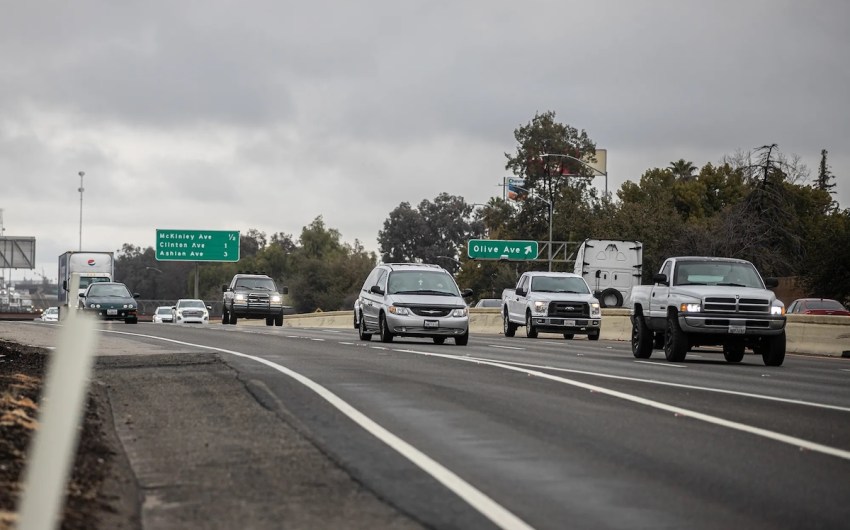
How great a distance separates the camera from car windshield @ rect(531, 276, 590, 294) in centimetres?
3916

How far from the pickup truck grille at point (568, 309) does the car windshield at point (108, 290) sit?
706 inches

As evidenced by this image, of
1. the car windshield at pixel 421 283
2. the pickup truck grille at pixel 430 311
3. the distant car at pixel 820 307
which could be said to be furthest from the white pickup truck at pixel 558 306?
the pickup truck grille at pixel 430 311

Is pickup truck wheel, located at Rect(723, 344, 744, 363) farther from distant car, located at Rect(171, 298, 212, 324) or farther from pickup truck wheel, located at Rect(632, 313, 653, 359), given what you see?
distant car, located at Rect(171, 298, 212, 324)

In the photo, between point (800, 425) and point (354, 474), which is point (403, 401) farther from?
point (354, 474)

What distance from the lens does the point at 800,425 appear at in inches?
498

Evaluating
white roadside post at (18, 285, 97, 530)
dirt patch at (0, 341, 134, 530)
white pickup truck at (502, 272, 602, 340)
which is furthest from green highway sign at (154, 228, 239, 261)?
white roadside post at (18, 285, 97, 530)

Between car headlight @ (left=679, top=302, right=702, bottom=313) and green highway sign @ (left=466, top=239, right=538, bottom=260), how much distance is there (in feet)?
202

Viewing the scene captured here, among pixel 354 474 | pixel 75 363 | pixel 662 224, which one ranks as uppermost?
pixel 662 224

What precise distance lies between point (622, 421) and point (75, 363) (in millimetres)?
9169

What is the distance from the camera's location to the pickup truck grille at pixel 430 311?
29703 mm

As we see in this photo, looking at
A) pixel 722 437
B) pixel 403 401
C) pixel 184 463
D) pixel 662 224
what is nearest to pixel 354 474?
pixel 184 463

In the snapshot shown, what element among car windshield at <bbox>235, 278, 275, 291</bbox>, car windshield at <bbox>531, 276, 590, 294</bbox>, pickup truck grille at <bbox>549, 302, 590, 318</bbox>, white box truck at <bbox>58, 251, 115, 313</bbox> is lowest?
pickup truck grille at <bbox>549, 302, 590, 318</bbox>

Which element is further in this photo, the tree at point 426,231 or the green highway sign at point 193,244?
the tree at point 426,231

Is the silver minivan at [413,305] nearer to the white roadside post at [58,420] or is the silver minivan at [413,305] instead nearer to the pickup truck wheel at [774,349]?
the pickup truck wheel at [774,349]
